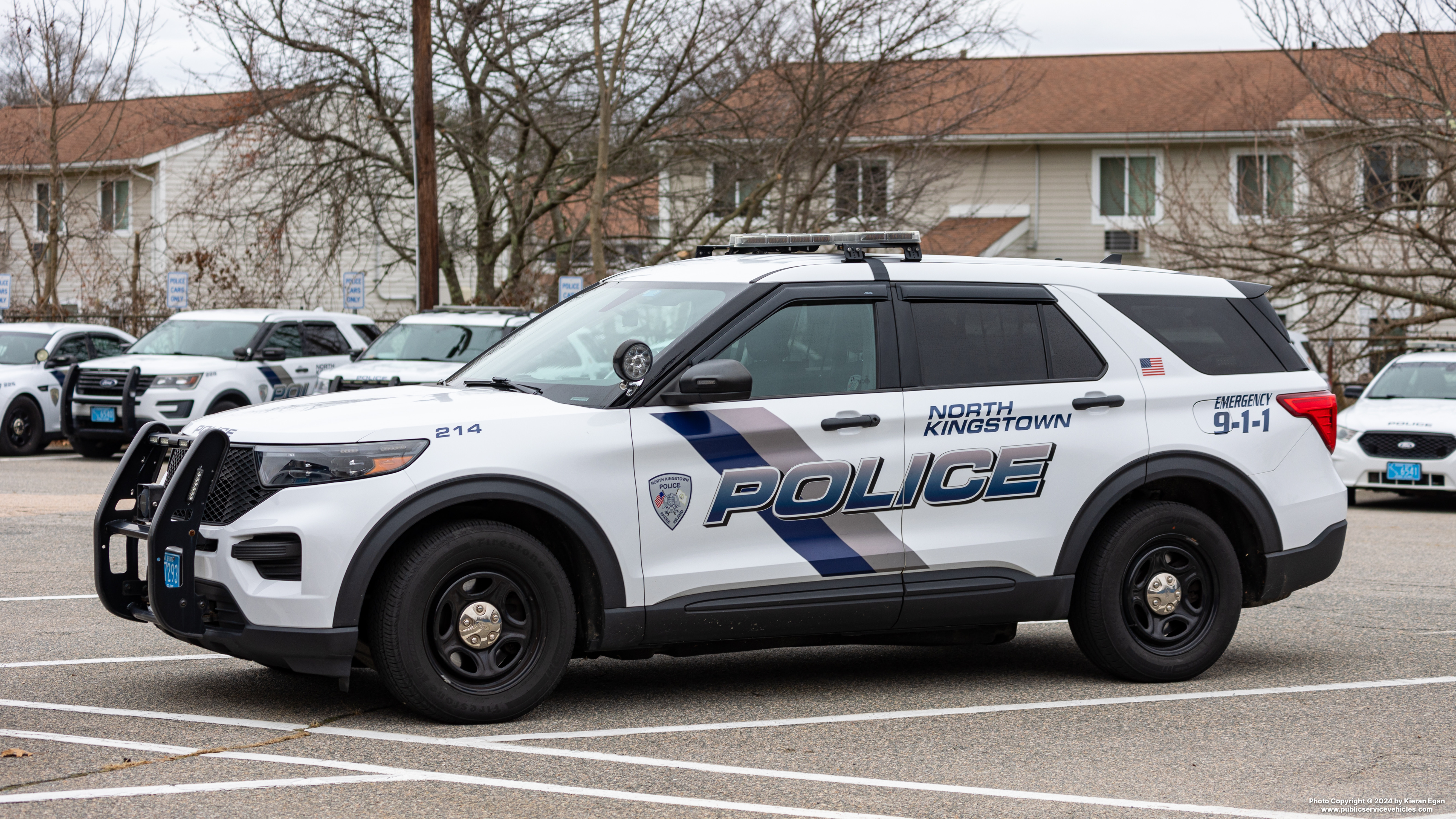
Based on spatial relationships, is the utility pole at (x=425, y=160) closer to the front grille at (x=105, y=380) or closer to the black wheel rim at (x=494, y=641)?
the front grille at (x=105, y=380)

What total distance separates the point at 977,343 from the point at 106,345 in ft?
57.0

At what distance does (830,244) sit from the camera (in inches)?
271

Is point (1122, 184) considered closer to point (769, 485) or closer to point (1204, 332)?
point (1204, 332)

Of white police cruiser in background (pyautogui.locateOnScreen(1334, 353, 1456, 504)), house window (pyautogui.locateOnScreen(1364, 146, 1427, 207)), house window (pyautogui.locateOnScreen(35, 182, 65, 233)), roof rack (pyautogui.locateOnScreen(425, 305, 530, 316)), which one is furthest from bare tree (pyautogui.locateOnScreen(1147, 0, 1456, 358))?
house window (pyautogui.locateOnScreen(35, 182, 65, 233))

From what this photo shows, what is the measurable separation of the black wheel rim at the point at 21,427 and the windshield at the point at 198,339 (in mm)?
1549

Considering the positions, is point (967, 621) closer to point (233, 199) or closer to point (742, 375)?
point (742, 375)

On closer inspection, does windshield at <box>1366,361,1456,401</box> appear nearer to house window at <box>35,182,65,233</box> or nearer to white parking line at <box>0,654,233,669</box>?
white parking line at <box>0,654,233,669</box>

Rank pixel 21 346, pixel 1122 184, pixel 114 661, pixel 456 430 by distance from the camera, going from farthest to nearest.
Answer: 1. pixel 1122 184
2. pixel 21 346
3. pixel 114 661
4. pixel 456 430

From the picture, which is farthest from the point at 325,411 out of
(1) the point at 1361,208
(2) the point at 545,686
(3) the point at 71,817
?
(1) the point at 1361,208

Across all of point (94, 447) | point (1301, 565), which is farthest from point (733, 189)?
point (1301, 565)

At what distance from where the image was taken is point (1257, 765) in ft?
17.9

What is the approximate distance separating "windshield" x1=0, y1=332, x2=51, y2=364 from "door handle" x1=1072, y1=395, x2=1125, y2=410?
16866 millimetres

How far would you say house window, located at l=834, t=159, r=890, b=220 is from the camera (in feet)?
88.7

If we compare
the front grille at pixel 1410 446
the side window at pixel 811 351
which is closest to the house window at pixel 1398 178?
the front grille at pixel 1410 446
